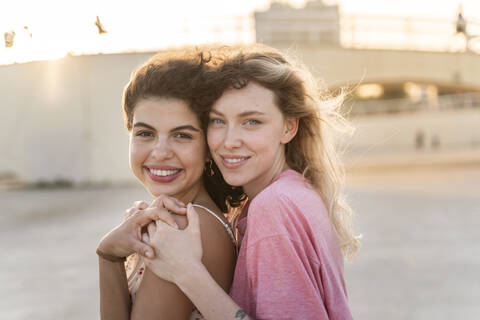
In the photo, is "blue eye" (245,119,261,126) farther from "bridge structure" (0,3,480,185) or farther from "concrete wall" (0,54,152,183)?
"concrete wall" (0,54,152,183)

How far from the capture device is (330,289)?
1923 millimetres

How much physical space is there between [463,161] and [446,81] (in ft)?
12.3

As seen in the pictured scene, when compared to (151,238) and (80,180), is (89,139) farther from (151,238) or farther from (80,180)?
(151,238)

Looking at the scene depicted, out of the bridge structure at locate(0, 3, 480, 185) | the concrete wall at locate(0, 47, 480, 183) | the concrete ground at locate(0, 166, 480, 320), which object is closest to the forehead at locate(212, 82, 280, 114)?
the concrete ground at locate(0, 166, 480, 320)

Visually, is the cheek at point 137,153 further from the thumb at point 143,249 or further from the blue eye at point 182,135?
the thumb at point 143,249

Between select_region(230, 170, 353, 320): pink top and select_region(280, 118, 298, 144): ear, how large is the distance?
→ 1.11 ft

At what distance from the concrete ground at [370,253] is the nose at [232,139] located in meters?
3.35

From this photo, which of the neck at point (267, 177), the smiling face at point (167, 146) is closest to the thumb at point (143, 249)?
the smiling face at point (167, 146)

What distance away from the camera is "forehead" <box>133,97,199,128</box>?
6.95 feet

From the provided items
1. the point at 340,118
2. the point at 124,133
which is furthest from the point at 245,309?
the point at 124,133

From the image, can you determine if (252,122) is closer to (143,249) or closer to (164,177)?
(164,177)

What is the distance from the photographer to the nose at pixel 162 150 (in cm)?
213

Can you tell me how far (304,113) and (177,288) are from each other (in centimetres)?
86

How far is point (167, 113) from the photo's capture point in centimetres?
212
